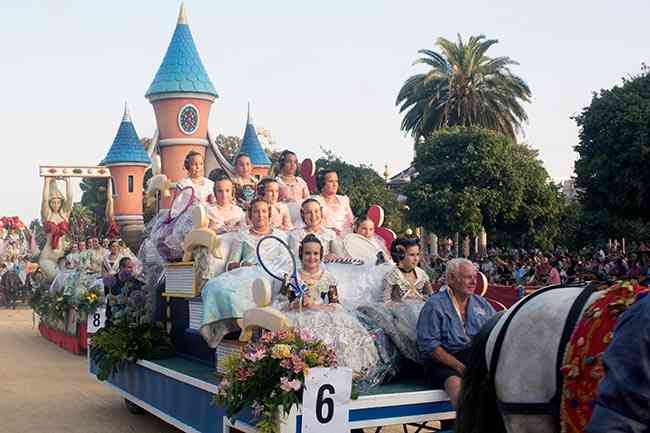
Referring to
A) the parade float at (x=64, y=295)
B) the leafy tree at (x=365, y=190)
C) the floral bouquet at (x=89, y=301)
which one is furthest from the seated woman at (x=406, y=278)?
the leafy tree at (x=365, y=190)

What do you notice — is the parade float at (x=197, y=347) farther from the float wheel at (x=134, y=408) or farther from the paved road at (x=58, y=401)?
the paved road at (x=58, y=401)

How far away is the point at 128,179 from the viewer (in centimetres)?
2928

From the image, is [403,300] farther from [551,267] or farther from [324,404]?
[551,267]

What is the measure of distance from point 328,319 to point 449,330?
904 mm

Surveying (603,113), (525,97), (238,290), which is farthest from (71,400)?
(525,97)

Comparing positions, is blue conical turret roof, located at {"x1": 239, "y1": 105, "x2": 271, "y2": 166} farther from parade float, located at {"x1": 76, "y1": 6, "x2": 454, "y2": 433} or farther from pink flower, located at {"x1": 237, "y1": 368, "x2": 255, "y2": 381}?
pink flower, located at {"x1": 237, "y1": 368, "x2": 255, "y2": 381}

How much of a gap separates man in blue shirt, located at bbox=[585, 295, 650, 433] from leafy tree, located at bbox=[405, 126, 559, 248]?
99.3 feet

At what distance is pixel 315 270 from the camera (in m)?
6.45

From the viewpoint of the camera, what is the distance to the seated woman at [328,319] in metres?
5.88

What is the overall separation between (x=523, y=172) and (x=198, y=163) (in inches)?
1031

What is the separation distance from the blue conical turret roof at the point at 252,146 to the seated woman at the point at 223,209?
463 inches

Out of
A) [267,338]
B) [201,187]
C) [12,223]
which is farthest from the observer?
[12,223]

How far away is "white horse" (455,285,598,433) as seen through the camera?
10.6 ft

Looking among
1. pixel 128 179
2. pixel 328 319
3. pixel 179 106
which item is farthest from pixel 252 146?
pixel 328 319
